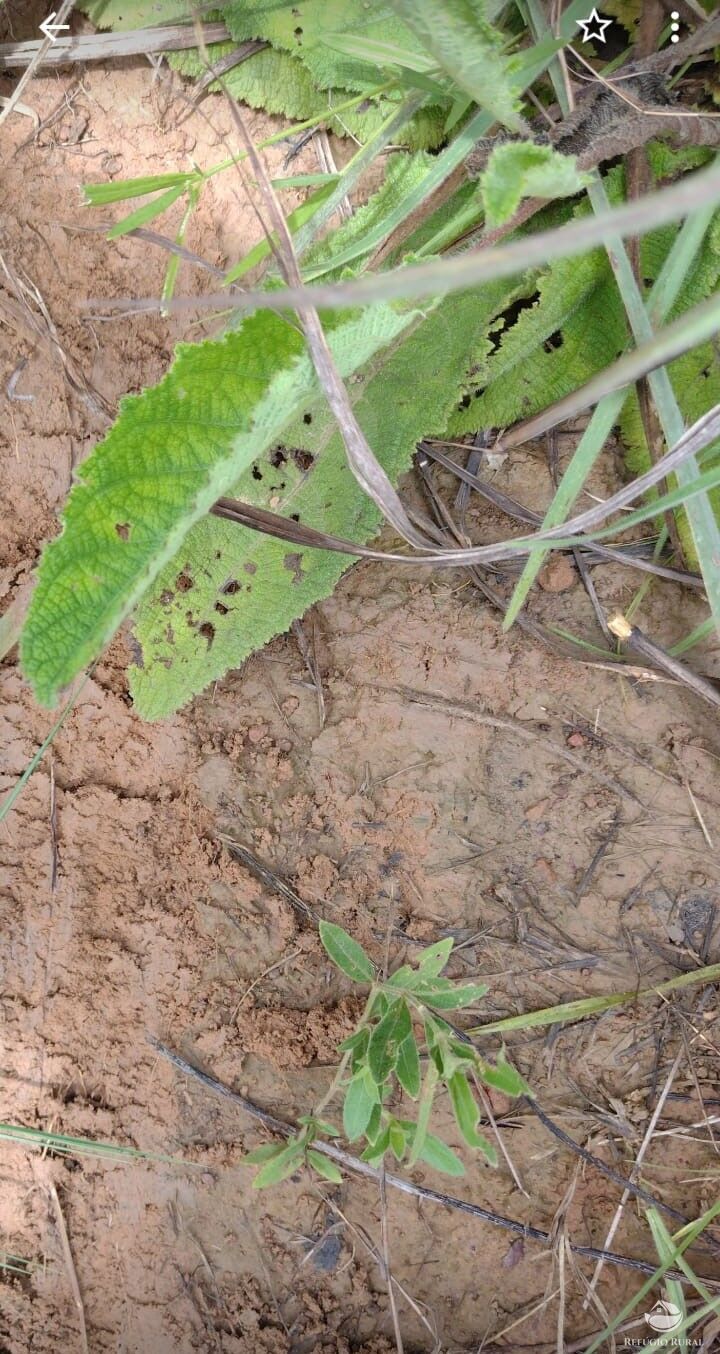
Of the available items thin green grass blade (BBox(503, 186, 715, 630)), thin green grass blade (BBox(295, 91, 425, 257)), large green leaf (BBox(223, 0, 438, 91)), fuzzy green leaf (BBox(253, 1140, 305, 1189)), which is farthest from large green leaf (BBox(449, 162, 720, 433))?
fuzzy green leaf (BBox(253, 1140, 305, 1189))

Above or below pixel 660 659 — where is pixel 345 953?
below

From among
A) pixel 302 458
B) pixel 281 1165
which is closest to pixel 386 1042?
pixel 281 1165

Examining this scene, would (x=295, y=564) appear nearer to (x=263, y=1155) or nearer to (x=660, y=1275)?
(x=263, y=1155)

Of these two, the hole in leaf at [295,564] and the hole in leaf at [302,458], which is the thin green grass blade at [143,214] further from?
the hole in leaf at [295,564]

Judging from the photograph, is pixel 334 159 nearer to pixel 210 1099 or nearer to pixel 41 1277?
pixel 210 1099

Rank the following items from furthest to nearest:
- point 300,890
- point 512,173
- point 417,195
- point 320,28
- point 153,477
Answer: point 300,890 → point 320,28 → point 417,195 → point 153,477 → point 512,173

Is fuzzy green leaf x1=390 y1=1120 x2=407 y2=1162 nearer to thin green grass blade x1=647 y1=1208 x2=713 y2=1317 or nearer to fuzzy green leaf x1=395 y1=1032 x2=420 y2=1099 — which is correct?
fuzzy green leaf x1=395 y1=1032 x2=420 y2=1099

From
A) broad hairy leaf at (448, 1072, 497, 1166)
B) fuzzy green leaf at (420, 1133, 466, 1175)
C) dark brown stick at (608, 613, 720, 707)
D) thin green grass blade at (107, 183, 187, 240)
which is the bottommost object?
fuzzy green leaf at (420, 1133, 466, 1175)
